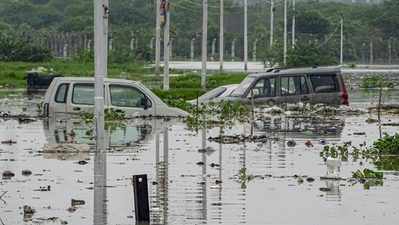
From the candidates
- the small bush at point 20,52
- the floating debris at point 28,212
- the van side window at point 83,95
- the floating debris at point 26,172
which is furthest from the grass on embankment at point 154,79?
the floating debris at point 28,212

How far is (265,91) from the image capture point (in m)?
37.7

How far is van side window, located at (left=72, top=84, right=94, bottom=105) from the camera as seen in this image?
103 feet

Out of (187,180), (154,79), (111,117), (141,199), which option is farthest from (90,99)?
(154,79)

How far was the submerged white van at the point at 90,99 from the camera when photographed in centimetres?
3123

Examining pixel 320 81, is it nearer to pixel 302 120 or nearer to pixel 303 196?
pixel 302 120

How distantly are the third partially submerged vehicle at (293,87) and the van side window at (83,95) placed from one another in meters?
6.54

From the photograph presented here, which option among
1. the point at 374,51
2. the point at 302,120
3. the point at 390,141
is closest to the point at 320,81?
the point at 302,120

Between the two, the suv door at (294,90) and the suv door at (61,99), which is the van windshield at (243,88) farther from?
the suv door at (61,99)

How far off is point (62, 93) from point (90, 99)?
682mm

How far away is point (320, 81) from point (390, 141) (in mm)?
14708

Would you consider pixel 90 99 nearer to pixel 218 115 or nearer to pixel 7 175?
pixel 218 115

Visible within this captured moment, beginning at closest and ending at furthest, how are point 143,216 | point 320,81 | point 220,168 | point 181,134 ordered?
1. point 143,216
2. point 220,168
3. point 181,134
4. point 320,81

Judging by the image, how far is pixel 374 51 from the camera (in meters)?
121

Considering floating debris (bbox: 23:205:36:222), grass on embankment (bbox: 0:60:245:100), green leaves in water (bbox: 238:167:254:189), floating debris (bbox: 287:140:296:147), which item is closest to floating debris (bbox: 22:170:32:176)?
Result: green leaves in water (bbox: 238:167:254:189)
